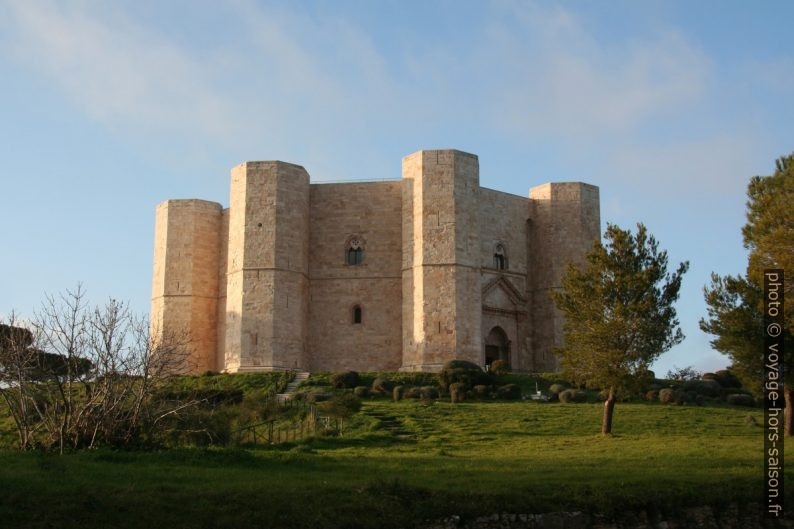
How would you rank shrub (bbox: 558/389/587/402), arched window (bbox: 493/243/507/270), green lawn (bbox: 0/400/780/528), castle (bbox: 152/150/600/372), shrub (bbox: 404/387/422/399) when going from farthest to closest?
1. arched window (bbox: 493/243/507/270)
2. castle (bbox: 152/150/600/372)
3. shrub (bbox: 404/387/422/399)
4. shrub (bbox: 558/389/587/402)
5. green lawn (bbox: 0/400/780/528)

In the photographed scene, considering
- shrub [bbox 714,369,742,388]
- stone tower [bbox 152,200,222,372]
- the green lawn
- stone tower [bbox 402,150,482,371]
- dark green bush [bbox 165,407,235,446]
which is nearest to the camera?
the green lawn

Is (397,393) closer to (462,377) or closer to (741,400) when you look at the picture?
(462,377)

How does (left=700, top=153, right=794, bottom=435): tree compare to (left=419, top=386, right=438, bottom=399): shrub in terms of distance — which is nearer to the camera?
(left=700, top=153, right=794, bottom=435): tree

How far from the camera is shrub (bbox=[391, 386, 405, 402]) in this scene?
29.5 meters

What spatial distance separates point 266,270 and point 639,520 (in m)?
23.2

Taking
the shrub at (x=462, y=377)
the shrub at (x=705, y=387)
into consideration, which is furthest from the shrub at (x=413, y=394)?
the shrub at (x=705, y=387)

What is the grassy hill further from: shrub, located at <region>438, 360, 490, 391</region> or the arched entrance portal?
the arched entrance portal

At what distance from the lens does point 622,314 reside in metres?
24.1

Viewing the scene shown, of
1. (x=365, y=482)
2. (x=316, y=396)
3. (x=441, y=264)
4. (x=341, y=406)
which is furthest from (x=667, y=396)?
(x=365, y=482)

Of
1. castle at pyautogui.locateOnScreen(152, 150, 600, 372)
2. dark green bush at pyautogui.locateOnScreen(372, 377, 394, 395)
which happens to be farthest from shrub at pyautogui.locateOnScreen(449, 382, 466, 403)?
castle at pyautogui.locateOnScreen(152, 150, 600, 372)

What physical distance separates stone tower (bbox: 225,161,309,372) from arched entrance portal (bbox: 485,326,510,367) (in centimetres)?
727

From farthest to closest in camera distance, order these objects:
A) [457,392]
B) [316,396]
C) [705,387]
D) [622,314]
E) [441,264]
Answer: [441,264]
[705,387]
[457,392]
[316,396]
[622,314]

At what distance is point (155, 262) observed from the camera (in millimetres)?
39875

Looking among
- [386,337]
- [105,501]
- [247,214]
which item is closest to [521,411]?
[386,337]
